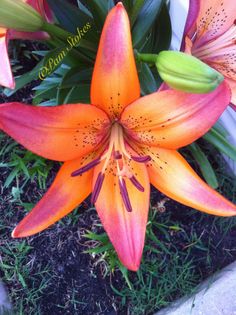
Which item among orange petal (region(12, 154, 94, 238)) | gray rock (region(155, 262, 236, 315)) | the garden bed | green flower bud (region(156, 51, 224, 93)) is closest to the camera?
green flower bud (region(156, 51, 224, 93))

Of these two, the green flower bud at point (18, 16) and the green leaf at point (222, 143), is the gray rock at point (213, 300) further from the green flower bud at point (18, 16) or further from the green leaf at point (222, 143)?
the green flower bud at point (18, 16)

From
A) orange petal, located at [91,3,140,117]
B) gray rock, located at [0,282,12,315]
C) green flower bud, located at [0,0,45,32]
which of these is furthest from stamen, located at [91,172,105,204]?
gray rock, located at [0,282,12,315]

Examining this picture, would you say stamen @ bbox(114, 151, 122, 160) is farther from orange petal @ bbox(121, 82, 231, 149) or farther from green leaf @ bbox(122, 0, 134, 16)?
green leaf @ bbox(122, 0, 134, 16)

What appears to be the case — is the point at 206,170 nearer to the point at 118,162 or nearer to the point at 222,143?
the point at 222,143

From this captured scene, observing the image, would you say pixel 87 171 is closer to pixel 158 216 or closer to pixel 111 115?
pixel 111 115

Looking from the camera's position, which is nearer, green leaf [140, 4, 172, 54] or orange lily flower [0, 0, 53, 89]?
orange lily flower [0, 0, 53, 89]

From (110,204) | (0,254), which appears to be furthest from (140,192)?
Result: (0,254)
